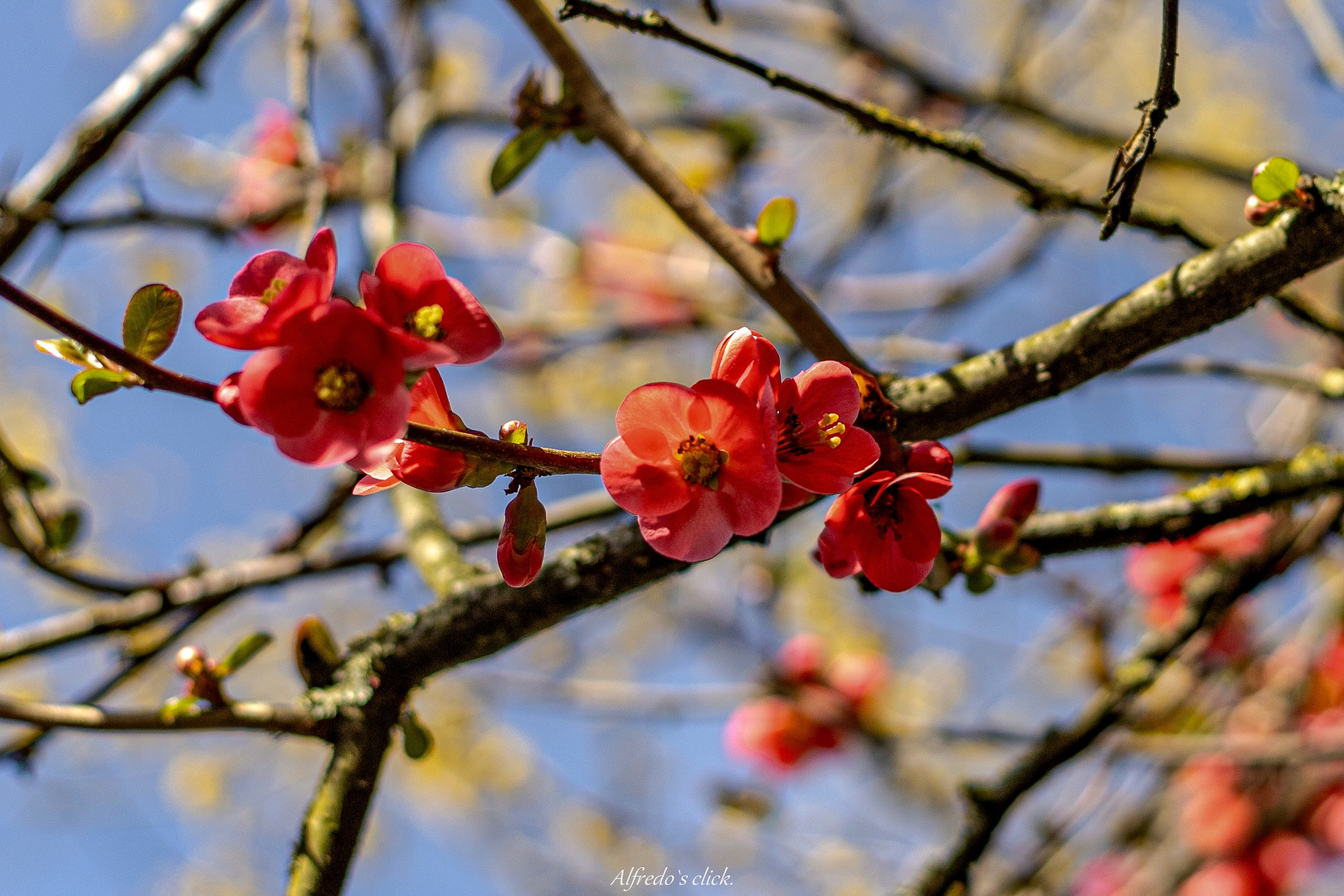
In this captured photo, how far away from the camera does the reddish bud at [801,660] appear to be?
3.02 metres

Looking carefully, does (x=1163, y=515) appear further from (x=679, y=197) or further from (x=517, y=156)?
(x=517, y=156)

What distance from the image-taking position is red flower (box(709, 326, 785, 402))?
35.4 inches

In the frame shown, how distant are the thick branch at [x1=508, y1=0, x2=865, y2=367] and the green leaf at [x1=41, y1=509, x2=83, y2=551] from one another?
1.10 metres

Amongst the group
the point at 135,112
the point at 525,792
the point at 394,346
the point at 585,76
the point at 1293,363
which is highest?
the point at 1293,363

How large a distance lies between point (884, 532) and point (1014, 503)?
27 centimetres

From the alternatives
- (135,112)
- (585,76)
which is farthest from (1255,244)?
(135,112)

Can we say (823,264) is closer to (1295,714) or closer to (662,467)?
(1295,714)

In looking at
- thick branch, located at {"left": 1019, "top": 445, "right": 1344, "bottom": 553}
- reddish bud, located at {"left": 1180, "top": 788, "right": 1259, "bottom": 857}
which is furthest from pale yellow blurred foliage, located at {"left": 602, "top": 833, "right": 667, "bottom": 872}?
thick branch, located at {"left": 1019, "top": 445, "right": 1344, "bottom": 553}

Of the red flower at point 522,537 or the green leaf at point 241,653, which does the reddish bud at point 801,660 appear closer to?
the green leaf at point 241,653

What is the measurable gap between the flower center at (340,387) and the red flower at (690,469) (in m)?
0.22

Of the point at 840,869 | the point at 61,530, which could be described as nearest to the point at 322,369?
the point at 61,530

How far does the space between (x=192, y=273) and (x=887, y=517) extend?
199 inches

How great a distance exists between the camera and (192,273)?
200 inches

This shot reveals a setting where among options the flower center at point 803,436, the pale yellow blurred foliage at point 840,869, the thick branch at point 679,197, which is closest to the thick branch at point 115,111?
the thick branch at point 679,197
